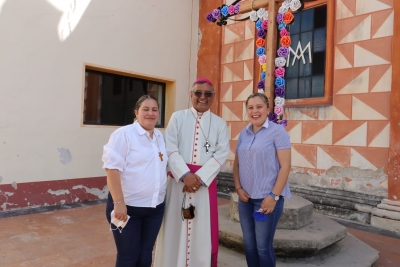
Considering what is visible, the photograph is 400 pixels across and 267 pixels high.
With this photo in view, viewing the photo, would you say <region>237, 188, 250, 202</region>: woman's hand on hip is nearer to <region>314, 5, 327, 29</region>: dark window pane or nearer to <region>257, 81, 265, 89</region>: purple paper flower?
<region>257, 81, 265, 89</region>: purple paper flower

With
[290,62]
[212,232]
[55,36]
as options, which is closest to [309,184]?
[290,62]

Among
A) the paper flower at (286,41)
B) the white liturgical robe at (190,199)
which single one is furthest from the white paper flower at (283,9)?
the white liturgical robe at (190,199)

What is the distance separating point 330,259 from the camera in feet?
11.1

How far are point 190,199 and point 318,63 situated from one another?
420 centimetres

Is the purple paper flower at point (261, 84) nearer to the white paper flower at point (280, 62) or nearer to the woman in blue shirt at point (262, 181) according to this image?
the white paper flower at point (280, 62)

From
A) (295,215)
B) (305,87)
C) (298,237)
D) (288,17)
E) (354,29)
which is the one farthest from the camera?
(305,87)

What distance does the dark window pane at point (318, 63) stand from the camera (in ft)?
18.9

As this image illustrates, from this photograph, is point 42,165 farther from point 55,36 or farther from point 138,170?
A: point 138,170

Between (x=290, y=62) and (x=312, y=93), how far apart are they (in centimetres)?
78

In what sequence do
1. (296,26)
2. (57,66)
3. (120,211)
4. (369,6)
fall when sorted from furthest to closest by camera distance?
(296,26), (57,66), (369,6), (120,211)

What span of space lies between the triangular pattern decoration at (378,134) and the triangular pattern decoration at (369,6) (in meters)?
1.78

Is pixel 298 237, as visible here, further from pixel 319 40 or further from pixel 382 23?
pixel 319 40

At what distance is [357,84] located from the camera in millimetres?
5242

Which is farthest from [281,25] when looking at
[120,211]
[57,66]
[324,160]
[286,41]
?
[57,66]
